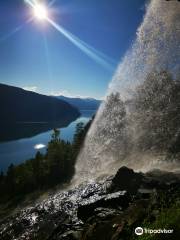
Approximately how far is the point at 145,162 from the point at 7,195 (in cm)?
5560

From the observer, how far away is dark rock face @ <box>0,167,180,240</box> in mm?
13445

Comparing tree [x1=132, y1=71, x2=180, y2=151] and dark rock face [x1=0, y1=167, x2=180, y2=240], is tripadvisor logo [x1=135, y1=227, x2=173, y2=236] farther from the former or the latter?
tree [x1=132, y1=71, x2=180, y2=151]

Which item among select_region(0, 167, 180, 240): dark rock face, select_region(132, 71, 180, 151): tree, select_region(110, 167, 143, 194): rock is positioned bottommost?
select_region(0, 167, 180, 240): dark rock face

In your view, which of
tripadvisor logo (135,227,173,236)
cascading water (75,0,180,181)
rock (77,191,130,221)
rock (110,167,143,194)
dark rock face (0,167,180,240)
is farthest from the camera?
cascading water (75,0,180,181)

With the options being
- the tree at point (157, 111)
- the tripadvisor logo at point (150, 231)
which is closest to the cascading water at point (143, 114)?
the tree at point (157, 111)

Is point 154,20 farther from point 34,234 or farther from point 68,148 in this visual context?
point 68,148

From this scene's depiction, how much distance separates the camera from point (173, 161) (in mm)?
38531

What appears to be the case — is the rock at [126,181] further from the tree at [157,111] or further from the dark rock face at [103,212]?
the tree at [157,111]

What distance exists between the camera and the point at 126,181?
28.2 metres

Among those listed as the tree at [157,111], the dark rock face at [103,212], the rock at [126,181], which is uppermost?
the tree at [157,111]

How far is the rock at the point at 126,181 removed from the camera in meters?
26.2

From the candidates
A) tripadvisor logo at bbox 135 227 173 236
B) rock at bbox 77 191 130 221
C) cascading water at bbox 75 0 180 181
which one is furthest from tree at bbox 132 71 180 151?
tripadvisor logo at bbox 135 227 173 236

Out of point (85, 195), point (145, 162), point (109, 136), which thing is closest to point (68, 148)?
point (109, 136)

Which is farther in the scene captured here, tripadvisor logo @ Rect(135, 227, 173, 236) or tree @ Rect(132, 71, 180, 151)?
tree @ Rect(132, 71, 180, 151)
